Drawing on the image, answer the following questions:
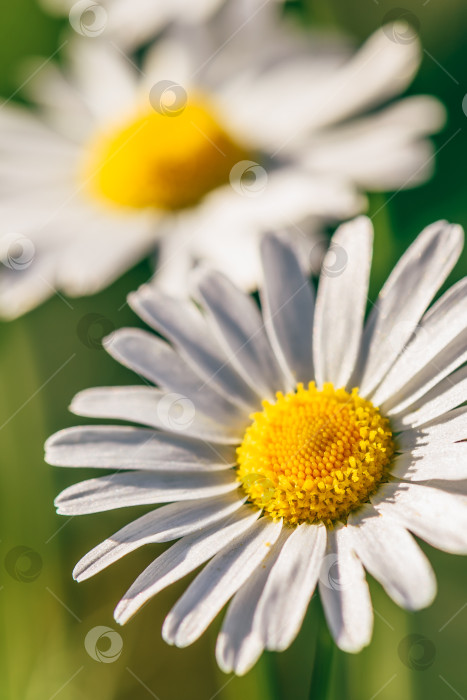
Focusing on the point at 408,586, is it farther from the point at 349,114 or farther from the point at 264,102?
the point at 264,102

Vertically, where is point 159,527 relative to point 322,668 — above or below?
above

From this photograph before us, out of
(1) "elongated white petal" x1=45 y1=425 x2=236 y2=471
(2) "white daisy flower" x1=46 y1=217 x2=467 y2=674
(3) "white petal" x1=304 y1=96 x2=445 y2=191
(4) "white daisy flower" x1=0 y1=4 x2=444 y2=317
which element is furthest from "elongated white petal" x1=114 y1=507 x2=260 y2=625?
(3) "white petal" x1=304 y1=96 x2=445 y2=191

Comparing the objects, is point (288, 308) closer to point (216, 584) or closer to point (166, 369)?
point (166, 369)

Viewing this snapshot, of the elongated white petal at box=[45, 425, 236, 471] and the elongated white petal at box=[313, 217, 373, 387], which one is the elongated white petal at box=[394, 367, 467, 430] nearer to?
the elongated white petal at box=[313, 217, 373, 387]

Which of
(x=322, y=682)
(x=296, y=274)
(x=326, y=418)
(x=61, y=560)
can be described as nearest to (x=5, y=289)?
(x=61, y=560)

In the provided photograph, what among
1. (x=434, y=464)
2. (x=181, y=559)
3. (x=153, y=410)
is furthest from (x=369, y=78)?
(x=181, y=559)

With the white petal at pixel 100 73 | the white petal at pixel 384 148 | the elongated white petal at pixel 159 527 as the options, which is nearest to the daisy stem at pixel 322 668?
the elongated white petal at pixel 159 527
